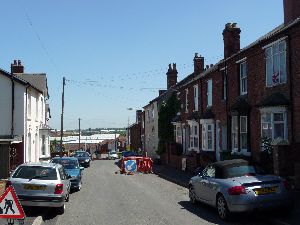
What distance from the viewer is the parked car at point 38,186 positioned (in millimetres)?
12383

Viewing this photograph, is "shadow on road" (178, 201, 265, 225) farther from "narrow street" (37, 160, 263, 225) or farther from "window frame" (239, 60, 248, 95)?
"window frame" (239, 60, 248, 95)

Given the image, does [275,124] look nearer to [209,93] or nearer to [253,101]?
[253,101]

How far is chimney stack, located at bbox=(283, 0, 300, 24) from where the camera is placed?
20125 millimetres

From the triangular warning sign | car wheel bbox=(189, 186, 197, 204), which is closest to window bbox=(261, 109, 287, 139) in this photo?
car wheel bbox=(189, 186, 197, 204)

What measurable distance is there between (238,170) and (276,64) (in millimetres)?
8198

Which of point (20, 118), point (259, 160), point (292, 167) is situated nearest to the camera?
point (292, 167)

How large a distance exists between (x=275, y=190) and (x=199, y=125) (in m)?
19.3

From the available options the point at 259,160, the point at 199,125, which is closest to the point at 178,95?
the point at 199,125

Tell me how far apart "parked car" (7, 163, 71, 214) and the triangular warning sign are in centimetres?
353

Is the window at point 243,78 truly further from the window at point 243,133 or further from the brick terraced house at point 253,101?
the window at point 243,133

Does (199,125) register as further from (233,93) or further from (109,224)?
(109,224)

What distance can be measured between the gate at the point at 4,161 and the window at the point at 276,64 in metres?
13.7

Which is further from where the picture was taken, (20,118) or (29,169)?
(20,118)

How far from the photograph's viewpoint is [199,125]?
101ft
